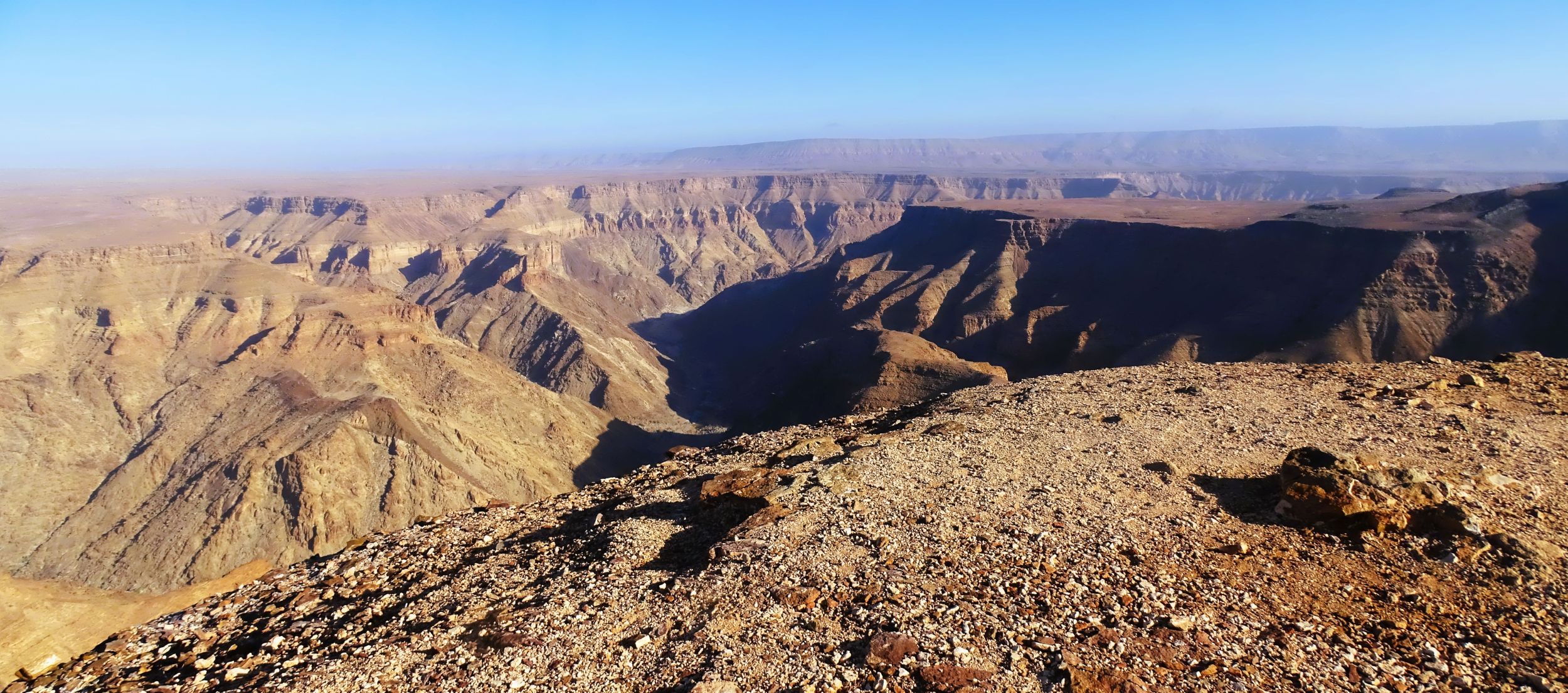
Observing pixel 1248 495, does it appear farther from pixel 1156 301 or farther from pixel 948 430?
pixel 1156 301

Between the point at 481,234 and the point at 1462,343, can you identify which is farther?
the point at 481,234

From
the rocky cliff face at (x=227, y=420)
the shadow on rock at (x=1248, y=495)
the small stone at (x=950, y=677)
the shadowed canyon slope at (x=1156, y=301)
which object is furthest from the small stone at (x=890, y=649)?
the shadowed canyon slope at (x=1156, y=301)

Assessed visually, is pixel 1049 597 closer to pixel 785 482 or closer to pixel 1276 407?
pixel 785 482

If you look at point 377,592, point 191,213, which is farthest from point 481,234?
point 377,592

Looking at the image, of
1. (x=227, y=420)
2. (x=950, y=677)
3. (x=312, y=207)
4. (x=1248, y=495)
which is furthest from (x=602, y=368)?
(x=312, y=207)

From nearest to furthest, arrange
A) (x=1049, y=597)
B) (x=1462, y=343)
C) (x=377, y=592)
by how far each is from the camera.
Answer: (x=1049, y=597) < (x=377, y=592) < (x=1462, y=343)

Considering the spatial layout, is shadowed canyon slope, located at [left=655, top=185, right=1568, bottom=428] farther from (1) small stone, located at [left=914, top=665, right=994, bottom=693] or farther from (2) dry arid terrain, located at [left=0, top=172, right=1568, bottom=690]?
(1) small stone, located at [left=914, top=665, right=994, bottom=693]

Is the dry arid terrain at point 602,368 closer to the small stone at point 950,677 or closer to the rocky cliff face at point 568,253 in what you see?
the small stone at point 950,677
